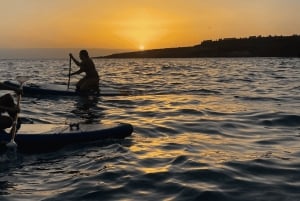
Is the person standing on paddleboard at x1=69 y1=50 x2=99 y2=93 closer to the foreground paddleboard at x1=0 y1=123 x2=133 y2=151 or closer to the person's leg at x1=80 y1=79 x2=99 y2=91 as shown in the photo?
the person's leg at x1=80 y1=79 x2=99 y2=91

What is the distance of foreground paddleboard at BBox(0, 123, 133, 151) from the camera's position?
10.5 m

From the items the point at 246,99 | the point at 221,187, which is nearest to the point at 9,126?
the point at 221,187

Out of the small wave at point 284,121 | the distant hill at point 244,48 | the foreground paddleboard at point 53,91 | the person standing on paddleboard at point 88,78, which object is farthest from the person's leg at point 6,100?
the distant hill at point 244,48

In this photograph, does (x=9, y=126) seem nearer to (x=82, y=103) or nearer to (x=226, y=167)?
(x=226, y=167)

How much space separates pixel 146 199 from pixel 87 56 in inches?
579

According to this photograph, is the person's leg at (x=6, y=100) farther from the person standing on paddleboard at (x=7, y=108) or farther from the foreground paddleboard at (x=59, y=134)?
the foreground paddleboard at (x=59, y=134)

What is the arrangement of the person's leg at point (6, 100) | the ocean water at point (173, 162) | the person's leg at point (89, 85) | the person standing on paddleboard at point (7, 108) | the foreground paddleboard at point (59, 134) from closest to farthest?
the ocean water at point (173, 162), the person standing on paddleboard at point (7, 108), the person's leg at point (6, 100), the foreground paddleboard at point (59, 134), the person's leg at point (89, 85)

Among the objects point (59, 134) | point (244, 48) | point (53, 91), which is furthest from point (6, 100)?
point (244, 48)

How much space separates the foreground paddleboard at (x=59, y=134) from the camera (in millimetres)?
10469

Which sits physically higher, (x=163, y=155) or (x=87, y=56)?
(x=87, y=56)

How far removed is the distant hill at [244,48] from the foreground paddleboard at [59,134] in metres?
125

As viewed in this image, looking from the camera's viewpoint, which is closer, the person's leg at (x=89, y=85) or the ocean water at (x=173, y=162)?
the ocean water at (x=173, y=162)

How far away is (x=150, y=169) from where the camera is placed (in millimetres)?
9148

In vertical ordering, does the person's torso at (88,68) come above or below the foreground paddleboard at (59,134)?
above
